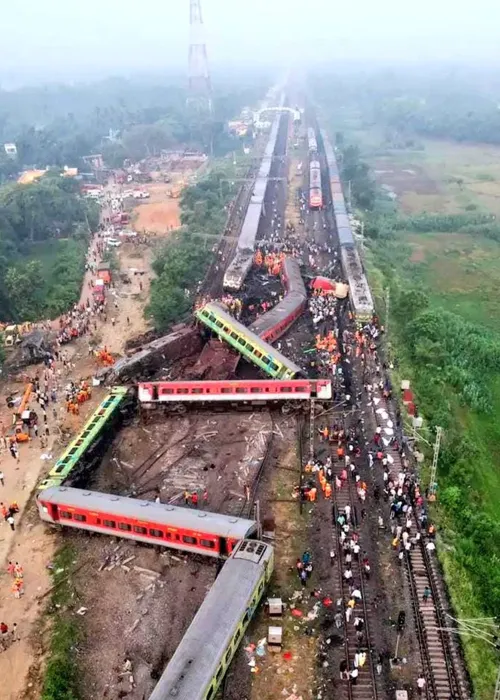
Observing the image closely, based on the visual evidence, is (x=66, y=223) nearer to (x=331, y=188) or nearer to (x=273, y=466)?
(x=331, y=188)

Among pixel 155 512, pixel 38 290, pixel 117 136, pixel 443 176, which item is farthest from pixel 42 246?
pixel 117 136

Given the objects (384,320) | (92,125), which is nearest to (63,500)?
(384,320)

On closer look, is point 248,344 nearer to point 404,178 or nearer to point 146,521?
point 146,521

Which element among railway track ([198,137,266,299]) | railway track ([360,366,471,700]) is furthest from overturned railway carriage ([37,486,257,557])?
railway track ([198,137,266,299])

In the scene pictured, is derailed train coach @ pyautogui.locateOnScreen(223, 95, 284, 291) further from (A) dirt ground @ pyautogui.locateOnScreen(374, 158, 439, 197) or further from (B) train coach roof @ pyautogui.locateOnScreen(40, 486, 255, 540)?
(B) train coach roof @ pyautogui.locateOnScreen(40, 486, 255, 540)

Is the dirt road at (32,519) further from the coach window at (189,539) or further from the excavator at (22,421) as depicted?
the coach window at (189,539)

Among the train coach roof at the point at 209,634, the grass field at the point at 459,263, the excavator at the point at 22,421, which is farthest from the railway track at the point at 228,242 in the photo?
the train coach roof at the point at 209,634

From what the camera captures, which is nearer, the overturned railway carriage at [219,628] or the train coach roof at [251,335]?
the overturned railway carriage at [219,628]
